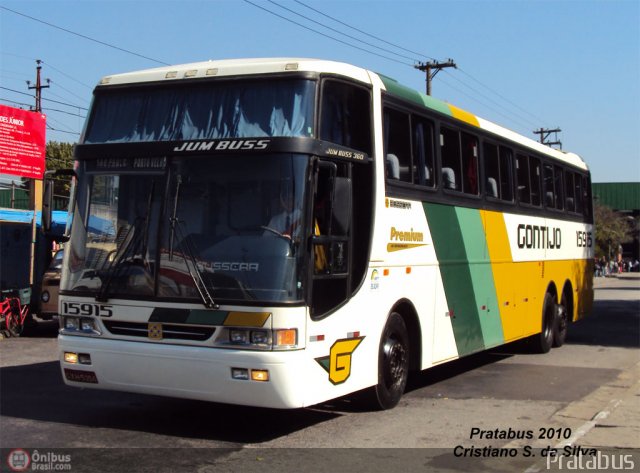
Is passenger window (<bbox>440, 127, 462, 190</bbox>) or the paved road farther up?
passenger window (<bbox>440, 127, 462, 190</bbox>)

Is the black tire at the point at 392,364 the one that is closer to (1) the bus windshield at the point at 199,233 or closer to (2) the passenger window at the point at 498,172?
(1) the bus windshield at the point at 199,233

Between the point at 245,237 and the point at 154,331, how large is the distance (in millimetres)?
1216

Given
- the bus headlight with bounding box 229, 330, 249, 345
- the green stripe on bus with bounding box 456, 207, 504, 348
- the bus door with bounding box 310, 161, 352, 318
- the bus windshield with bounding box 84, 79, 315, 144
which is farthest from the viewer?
the green stripe on bus with bounding box 456, 207, 504, 348

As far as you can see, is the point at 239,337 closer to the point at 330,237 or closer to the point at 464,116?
the point at 330,237

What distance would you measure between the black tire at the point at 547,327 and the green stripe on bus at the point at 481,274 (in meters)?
2.64

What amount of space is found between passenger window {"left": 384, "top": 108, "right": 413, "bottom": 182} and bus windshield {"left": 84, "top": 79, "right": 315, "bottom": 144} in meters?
1.56

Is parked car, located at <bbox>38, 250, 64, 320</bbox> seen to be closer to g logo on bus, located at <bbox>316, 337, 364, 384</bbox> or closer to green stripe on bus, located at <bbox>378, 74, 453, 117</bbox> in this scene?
green stripe on bus, located at <bbox>378, 74, 453, 117</bbox>

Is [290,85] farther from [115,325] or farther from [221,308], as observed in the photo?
[115,325]

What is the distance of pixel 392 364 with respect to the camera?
863 cm

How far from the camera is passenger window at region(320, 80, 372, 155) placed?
296 inches

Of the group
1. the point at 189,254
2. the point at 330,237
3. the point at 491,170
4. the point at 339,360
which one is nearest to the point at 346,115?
the point at 330,237

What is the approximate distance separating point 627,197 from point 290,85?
256 feet

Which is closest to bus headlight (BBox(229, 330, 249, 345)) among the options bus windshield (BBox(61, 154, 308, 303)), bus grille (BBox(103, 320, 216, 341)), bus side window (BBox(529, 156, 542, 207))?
bus grille (BBox(103, 320, 216, 341))

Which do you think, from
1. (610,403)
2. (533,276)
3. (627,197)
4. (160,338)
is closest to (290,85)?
(160,338)
